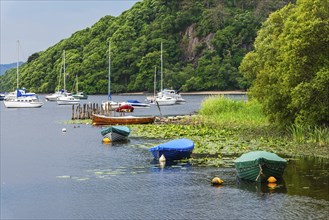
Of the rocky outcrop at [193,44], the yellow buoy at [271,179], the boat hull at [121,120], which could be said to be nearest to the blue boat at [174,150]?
the yellow buoy at [271,179]

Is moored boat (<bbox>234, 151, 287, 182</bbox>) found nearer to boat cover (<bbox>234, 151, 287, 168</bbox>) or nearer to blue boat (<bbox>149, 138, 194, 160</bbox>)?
boat cover (<bbox>234, 151, 287, 168</bbox>)

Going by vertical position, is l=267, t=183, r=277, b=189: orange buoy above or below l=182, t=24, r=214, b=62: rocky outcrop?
below

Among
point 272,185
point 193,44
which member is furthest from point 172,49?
point 272,185

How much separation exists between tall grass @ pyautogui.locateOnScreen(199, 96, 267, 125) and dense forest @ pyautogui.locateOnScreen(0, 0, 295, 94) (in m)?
98.4

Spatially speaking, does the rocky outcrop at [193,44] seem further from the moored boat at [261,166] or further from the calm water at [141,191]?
the moored boat at [261,166]

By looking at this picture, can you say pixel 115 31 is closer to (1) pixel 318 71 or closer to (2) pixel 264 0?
(2) pixel 264 0

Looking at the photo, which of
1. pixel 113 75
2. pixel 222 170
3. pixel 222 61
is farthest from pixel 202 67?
pixel 222 170

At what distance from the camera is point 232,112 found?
6328 cm

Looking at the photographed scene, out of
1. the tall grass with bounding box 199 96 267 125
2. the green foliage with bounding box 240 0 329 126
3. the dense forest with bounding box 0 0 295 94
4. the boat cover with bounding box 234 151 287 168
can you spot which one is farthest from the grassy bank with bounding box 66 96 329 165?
the dense forest with bounding box 0 0 295 94

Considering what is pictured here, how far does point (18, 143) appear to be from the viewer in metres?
49.1

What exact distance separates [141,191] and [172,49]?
161 meters

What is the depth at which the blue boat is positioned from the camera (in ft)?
112

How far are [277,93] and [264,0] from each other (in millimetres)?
150066

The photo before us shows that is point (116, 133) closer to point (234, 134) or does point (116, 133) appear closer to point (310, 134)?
point (234, 134)
